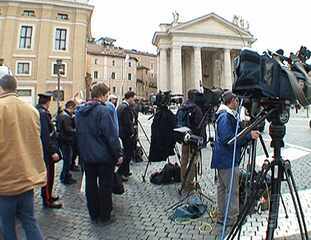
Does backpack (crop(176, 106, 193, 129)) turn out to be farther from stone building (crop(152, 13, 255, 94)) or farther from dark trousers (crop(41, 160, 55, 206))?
stone building (crop(152, 13, 255, 94))

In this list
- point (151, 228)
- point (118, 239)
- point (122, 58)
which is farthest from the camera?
point (122, 58)

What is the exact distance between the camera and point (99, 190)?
5.24m

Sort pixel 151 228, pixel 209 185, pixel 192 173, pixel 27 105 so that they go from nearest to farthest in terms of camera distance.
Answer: pixel 27 105 < pixel 151 228 < pixel 192 173 < pixel 209 185

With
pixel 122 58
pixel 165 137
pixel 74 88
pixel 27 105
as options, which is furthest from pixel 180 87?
pixel 27 105

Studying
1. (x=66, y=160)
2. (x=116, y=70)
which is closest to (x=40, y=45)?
(x=66, y=160)

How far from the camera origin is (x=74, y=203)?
6.27 meters

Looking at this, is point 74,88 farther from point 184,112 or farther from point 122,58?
point 122,58

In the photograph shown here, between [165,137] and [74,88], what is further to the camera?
[74,88]

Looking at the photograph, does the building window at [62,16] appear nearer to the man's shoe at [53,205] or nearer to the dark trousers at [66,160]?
the dark trousers at [66,160]

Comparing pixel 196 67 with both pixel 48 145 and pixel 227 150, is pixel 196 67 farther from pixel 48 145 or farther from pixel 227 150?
pixel 227 150

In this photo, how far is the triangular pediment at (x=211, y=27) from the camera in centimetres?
6228

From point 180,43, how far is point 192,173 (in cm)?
5729

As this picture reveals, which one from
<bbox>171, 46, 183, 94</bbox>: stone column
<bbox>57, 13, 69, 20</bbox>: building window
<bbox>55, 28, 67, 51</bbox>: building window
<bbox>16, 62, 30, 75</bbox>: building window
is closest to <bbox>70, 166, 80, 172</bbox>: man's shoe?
<bbox>16, 62, 30, 75</bbox>: building window

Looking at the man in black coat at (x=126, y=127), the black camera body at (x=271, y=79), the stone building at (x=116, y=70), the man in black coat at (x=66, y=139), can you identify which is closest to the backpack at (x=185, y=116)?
the man in black coat at (x=126, y=127)
